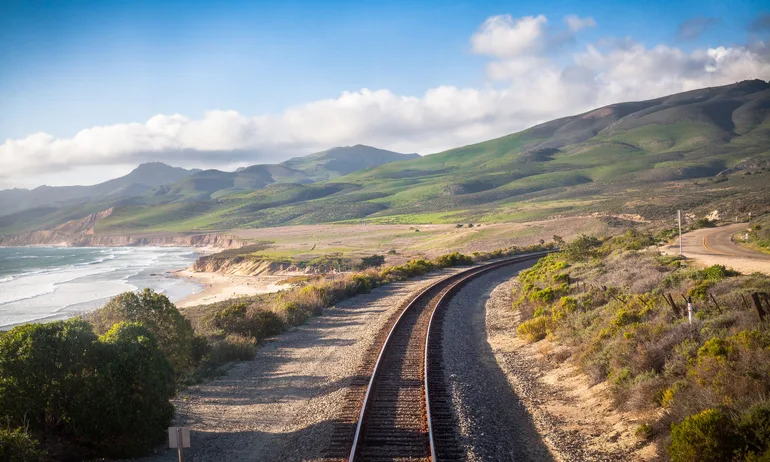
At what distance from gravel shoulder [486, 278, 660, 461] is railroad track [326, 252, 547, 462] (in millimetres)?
1914

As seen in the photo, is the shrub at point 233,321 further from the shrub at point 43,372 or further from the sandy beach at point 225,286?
the sandy beach at point 225,286

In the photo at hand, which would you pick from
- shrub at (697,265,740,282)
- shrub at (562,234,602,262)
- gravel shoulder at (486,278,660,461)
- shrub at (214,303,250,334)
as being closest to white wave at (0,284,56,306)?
shrub at (214,303,250,334)

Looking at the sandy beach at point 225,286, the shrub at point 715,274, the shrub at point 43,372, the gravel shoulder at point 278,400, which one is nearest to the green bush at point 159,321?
the gravel shoulder at point 278,400

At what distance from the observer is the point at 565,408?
35.1ft

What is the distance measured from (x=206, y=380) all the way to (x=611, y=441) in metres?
10.7

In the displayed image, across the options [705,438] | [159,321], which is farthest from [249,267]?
[705,438]

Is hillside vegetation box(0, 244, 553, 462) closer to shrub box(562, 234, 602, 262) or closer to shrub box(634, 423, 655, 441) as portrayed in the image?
shrub box(634, 423, 655, 441)

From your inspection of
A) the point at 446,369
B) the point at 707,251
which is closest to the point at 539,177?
the point at 707,251

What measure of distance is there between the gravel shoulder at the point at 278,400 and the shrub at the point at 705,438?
232 inches

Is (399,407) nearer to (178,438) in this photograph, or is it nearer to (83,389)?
(178,438)

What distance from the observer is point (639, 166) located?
188 metres

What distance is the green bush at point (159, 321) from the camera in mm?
14508

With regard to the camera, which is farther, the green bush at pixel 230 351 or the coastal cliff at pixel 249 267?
the coastal cliff at pixel 249 267

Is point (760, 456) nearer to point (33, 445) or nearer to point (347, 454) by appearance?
point (347, 454)
